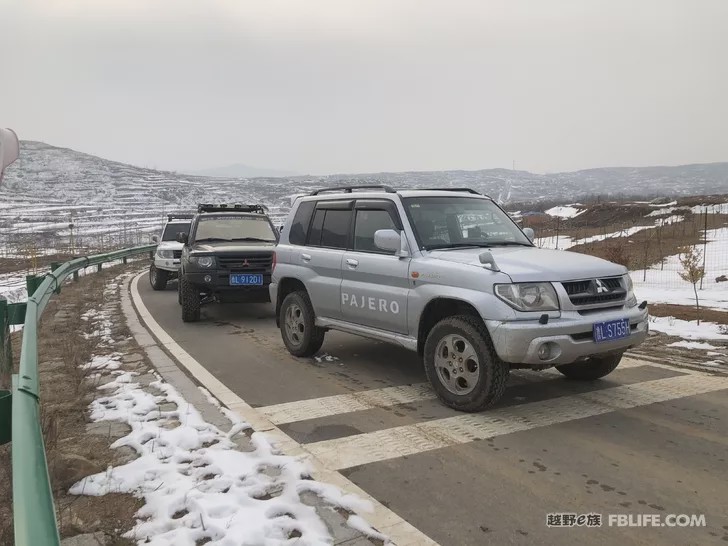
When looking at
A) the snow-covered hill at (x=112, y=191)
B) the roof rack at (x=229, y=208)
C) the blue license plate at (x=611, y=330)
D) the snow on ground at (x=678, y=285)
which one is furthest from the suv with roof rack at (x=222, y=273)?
the snow-covered hill at (x=112, y=191)

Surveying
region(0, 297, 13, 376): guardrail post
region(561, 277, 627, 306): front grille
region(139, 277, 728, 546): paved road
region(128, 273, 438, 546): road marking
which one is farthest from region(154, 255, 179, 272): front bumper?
region(561, 277, 627, 306): front grille

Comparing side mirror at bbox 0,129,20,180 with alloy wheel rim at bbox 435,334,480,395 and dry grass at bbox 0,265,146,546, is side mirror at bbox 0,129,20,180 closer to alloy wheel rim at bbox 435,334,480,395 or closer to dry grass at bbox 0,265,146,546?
dry grass at bbox 0,265,146,546

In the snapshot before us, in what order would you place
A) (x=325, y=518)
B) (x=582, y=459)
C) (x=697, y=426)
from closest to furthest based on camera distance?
(x=325, y=518) → (x=582, y=459) → (x=697, y=426)

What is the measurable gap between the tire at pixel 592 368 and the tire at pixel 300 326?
2727 millimetres

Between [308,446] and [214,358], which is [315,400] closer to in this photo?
[308,446]

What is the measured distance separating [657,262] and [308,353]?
1672cm

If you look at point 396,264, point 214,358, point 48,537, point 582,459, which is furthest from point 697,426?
point 214,358

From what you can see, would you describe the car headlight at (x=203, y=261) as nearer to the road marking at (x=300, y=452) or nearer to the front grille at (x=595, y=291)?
the road marking at (x=300, y=452)

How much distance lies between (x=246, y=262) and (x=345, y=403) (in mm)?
4635

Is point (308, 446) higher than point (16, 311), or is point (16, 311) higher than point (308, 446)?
point (16, 311)

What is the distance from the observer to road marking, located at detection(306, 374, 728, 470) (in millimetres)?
4031

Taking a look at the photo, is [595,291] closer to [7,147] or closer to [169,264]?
[7,147]

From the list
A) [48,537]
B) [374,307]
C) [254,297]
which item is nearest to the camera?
[48,537]

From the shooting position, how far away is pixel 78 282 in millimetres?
14883
